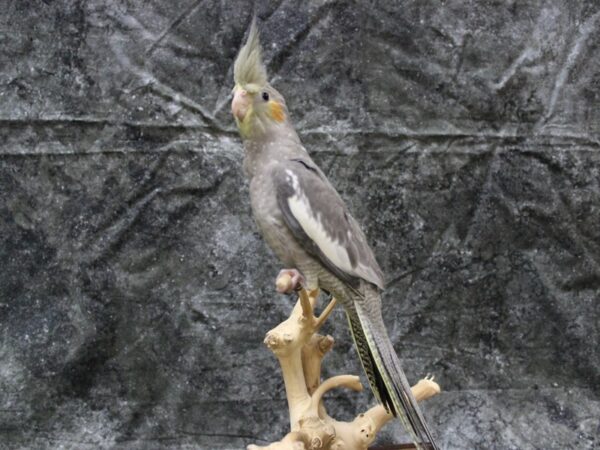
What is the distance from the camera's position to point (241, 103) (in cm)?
149

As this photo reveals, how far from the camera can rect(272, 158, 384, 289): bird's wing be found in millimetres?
1489

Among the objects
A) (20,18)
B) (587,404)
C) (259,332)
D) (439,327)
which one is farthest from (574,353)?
(20,18)

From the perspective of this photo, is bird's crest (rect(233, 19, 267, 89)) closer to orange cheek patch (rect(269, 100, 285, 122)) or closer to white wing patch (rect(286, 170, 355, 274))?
orange cheek patch (rect(269, 100, 285, 122))

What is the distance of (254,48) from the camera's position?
1486 millimetres

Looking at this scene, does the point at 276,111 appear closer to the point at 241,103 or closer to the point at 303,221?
the point at 241,103

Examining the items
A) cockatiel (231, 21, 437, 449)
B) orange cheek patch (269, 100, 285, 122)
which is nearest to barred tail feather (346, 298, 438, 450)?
cockatiel (231, 21, 437, 449)

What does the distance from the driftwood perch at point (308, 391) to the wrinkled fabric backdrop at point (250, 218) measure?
602 mm

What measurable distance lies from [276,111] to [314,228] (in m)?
0.23

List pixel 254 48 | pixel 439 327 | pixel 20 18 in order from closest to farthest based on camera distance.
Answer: pixel 254 48 → pixel 20 18 → pixel 439 327

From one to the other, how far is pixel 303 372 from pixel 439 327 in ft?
2.36

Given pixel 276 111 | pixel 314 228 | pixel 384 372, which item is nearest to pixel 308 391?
pixel 384 372

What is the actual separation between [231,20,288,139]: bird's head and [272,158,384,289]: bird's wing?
0.08 meters

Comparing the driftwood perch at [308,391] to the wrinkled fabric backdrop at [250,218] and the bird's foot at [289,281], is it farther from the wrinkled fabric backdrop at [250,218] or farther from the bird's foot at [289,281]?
the wrinkled fabric backdrop at [250,218]

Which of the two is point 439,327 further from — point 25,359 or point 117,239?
point 25,359
